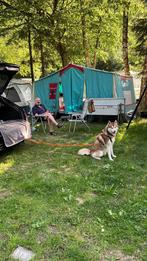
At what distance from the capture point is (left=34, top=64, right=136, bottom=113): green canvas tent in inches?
382

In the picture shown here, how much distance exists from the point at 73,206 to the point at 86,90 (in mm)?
7012

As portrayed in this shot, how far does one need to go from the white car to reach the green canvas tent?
3920 millimetres

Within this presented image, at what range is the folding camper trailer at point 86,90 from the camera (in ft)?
30.3

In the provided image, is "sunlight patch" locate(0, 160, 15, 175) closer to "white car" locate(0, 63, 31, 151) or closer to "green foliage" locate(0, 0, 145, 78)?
"white car" locate(0, 63, 31, 151)

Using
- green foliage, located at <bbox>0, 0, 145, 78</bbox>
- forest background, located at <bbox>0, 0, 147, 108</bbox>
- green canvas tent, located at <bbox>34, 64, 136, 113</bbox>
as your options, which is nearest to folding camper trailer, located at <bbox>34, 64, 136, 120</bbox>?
green canvas tent, located at <bbox>34, 64, 136, 113</bbox>

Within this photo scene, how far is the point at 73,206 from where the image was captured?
3.41m

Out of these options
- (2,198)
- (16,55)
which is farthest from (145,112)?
A: (16,55)

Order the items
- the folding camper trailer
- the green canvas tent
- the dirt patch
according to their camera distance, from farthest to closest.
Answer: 1. the green canvas tent
2. the folding camper trailer
3. the dirt patch

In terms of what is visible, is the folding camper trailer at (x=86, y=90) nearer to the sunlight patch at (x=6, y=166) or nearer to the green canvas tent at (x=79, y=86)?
the green canvas tent at (x=79, y=86)

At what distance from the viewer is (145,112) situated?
941cm

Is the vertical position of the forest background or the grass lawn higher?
the forest background

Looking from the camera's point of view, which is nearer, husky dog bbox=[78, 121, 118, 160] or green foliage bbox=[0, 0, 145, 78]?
husky dog bbox=[78, 121, 118, 160]

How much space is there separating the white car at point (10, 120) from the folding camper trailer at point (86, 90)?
3.40 metres

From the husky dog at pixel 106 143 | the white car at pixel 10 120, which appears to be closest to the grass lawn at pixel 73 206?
the husky dog at pixel 106 143
